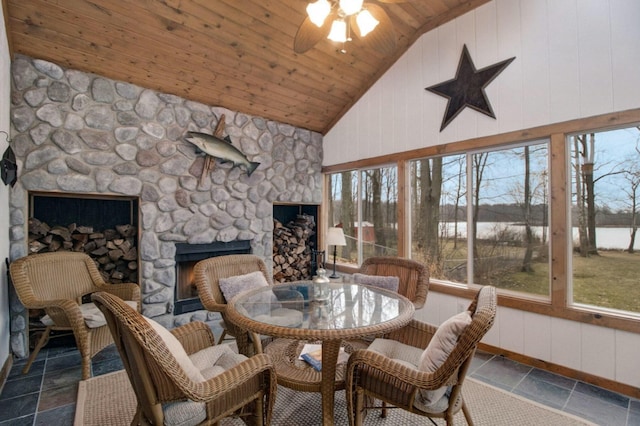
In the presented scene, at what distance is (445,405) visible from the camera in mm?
1656

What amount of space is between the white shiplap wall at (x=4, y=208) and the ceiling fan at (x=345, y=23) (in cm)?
238

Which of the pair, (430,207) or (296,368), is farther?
(430,207)

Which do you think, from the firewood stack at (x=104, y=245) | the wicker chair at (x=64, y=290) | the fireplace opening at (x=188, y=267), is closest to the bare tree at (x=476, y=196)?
the fireplace opening at (x=188, y=267)

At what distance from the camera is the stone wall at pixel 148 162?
2.98 m

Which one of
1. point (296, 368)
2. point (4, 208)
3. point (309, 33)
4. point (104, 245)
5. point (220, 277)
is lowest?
point (296, 368)

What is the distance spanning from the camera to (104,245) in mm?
3631

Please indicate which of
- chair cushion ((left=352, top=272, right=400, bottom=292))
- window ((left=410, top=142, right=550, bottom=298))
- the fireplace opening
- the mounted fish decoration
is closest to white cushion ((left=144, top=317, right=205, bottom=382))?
chair cushion ((left=352, top=272, right=400, bottom=292))

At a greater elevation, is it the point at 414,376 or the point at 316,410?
the point at 414,376

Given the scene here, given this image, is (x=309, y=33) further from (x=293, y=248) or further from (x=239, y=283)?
(x=293, y=248)

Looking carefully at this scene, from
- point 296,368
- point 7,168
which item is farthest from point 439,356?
point 7,168

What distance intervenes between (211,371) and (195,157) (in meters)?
2.80

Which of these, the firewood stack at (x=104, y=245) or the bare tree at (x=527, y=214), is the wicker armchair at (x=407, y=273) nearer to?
the bare tree at (x=527, y=214)

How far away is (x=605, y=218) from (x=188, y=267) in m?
4.42

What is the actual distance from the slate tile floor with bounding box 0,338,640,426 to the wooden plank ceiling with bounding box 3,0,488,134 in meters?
2.83
